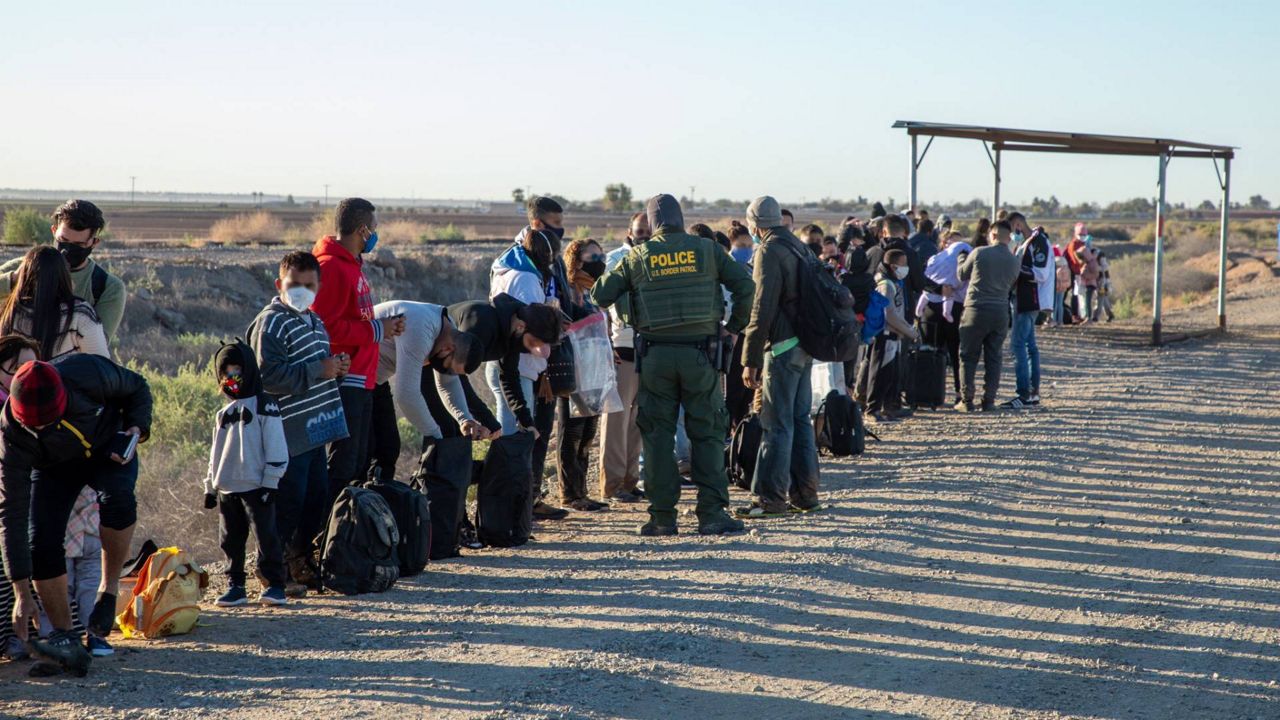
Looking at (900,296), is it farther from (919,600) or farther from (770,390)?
(919,600)

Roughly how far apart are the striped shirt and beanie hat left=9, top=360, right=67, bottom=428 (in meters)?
1.27

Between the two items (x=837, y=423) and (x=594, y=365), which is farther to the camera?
(x=837, y=423)

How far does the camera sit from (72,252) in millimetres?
6391

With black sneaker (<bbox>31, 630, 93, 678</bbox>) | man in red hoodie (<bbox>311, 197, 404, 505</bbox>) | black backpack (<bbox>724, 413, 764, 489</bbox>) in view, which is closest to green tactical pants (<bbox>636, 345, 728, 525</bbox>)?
black backpack (<bbox>724, 413, 764, 489</bbox>)

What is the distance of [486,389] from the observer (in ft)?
55.3

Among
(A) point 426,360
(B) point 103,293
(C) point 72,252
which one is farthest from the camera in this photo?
(A) point 426,360

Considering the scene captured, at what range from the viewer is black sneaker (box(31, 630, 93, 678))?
18.4 ft

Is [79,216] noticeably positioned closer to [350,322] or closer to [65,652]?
[350,322]

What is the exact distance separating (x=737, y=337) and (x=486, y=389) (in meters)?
6.03

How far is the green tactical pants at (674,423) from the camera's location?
8.22m

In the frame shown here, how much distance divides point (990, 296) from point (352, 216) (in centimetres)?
788

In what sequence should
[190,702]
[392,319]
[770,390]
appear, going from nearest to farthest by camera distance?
[190,702] < [392,319] < [770,390]

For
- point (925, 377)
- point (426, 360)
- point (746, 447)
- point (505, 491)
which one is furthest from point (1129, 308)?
point (426, 360)

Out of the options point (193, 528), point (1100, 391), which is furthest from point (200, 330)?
point (1100, 391)
